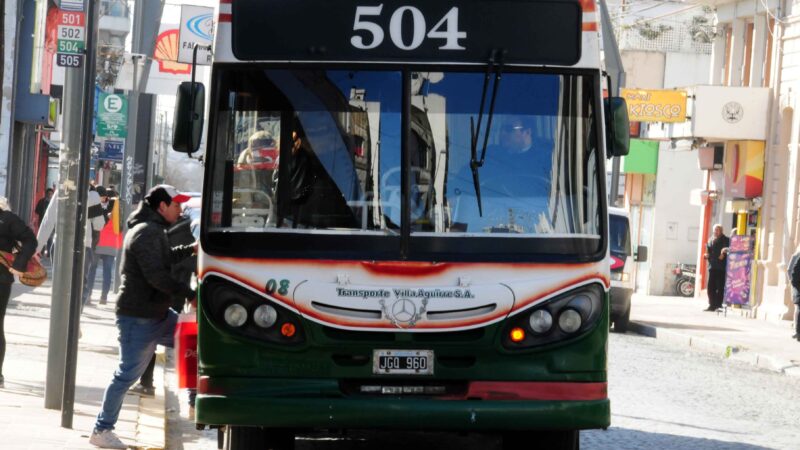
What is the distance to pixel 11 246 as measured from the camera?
1309 cm

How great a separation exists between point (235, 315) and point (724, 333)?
65.8 ft

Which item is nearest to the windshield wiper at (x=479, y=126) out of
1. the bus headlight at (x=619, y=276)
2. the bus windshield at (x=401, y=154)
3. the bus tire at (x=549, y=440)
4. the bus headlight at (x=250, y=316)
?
the bus windshield at (x=401, y=154)

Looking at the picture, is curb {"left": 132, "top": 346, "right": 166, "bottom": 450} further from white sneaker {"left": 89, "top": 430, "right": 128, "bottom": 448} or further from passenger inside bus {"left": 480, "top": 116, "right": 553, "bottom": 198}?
passenger inside bus {"left": 480, "top": 116, "right": 553, "bottom": 198}

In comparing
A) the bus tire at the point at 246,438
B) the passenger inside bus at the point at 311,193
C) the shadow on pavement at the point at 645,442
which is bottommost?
the shadow on pavement at the point at 645,442

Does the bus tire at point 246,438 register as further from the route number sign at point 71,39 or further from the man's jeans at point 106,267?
the man's jeans at point 106,267

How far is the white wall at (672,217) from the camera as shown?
4712 cm

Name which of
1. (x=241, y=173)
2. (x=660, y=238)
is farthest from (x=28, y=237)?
(x=660, y=238)

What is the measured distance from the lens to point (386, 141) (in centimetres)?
856

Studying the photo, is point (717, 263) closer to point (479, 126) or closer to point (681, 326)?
point (681, 326)

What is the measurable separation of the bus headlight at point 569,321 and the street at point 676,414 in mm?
3091

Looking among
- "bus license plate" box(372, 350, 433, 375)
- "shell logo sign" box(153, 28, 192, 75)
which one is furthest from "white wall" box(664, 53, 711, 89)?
"bus license plate" box(372, 350, 433, 375)

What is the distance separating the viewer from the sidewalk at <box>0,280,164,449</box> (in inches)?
420

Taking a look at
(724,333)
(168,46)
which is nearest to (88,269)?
(724,333)

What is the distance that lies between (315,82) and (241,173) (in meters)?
0.64
